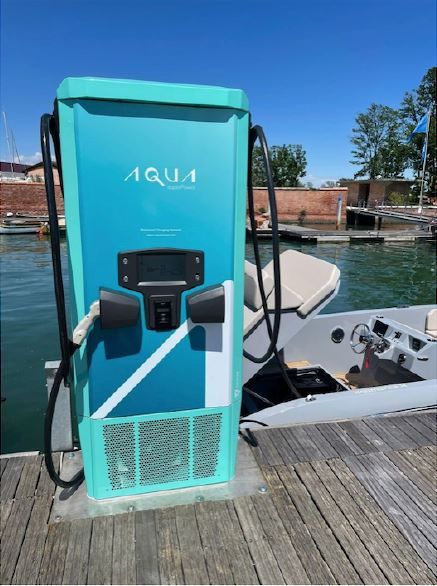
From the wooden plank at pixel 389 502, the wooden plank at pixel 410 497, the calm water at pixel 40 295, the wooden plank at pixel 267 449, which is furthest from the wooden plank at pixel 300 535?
the calm water at pixel 40 295

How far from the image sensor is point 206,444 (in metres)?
2.14

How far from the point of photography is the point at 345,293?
13.9 metres

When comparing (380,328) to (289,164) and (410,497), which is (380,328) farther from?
(289,164)

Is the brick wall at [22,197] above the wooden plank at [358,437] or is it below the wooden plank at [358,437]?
above

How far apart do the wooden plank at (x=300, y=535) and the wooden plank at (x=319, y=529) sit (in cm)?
2

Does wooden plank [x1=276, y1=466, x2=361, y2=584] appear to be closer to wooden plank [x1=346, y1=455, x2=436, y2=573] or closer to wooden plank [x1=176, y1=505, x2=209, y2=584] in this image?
wooden plank [x1=346, y1=455, x2=436, y2=573]

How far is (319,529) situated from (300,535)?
0.10m

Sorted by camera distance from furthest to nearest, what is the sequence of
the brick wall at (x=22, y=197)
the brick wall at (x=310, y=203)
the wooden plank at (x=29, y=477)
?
the brick wall at (x=310, y=203) → the brick wall at (x=22, y=197) → the wooden plank at (x=29, y=477)

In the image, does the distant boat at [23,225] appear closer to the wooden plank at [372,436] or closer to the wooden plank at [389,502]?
the wooden plank at [372,436]

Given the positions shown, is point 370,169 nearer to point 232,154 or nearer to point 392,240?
point 392,240

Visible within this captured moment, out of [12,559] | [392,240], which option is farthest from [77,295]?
[392,240]

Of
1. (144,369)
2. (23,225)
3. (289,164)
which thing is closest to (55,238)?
(144,369)

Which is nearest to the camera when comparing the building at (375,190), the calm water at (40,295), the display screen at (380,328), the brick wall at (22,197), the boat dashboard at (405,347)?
the boat dashboard at (405,347)

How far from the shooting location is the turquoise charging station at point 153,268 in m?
1.67
